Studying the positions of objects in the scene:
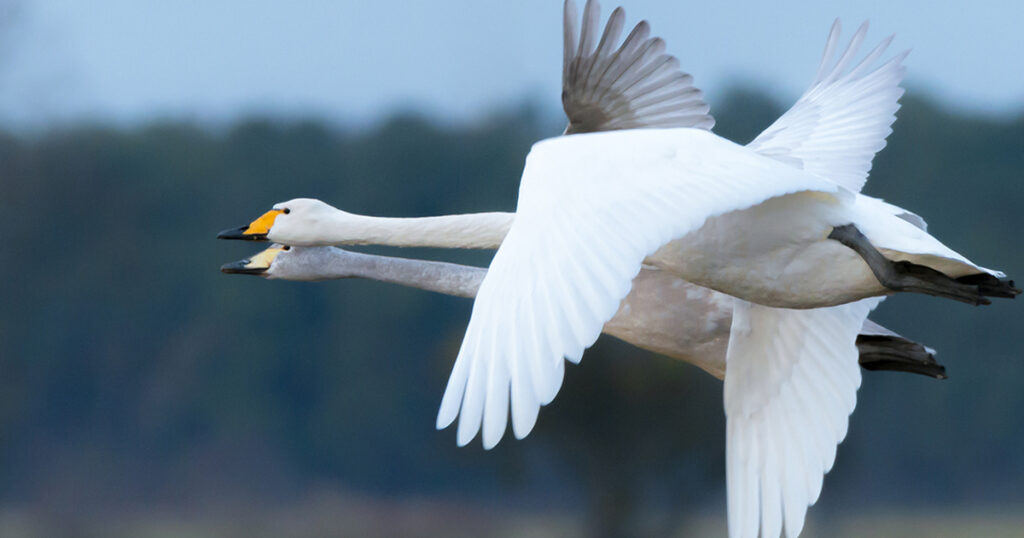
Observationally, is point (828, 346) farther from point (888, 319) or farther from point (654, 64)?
point (888, 319)

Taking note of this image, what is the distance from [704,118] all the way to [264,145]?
5251mm

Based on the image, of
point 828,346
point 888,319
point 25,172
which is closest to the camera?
point 828,346

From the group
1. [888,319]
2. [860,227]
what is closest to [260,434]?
[888,319]

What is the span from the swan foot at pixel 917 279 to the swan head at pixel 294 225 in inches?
39.3

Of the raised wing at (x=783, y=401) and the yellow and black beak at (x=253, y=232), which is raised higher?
the yellow and black beak at (x=253, y=232)

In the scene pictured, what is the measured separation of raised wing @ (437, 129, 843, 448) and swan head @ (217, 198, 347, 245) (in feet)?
3.33

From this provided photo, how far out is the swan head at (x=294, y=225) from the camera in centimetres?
237

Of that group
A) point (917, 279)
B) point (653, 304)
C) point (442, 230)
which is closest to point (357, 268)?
point (442, 230)

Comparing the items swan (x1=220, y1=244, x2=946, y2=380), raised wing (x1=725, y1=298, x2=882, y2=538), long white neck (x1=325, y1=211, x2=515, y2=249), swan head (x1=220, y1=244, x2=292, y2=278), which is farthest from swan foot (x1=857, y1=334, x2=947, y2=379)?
swan head (x1=220, y1=244, x2=292, y2=278)

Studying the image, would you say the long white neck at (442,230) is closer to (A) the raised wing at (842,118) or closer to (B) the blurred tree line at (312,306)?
(A) the raised wing at (842,118)

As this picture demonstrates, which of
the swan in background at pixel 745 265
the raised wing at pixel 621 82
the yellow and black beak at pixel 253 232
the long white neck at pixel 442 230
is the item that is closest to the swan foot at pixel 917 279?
the swan in background at pixel 745 265

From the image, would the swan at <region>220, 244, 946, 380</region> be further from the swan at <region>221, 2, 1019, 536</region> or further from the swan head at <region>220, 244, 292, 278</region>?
the swan at <region>221, 2, 1019, 536</region>

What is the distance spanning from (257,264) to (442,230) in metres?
0.47

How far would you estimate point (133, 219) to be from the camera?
7.59 metres
